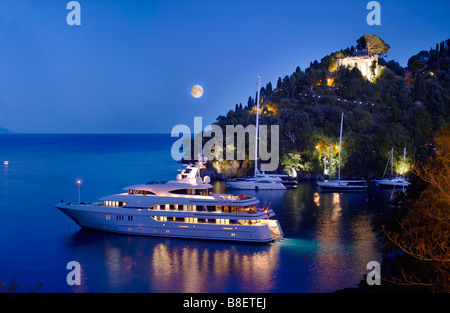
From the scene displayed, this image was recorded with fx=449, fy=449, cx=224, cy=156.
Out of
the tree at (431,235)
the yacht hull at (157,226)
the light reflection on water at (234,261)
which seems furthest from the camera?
the yacht hull at (157,226)

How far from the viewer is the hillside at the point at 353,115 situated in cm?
7019

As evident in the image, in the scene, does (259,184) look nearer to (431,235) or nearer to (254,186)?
(254,186)

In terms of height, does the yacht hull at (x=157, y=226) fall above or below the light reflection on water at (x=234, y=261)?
above

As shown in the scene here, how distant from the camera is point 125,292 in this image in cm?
2097

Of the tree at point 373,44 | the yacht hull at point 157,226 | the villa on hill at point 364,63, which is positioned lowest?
the yacht hull at point 157,226

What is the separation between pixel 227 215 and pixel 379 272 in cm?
1050

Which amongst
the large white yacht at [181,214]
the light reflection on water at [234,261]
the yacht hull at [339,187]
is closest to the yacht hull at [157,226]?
the large white yacht at [181,214]

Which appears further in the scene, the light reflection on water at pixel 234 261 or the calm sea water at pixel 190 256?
the calm sea water at pixel 190 256

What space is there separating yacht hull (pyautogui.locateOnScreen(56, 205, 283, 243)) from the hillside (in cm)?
3805
